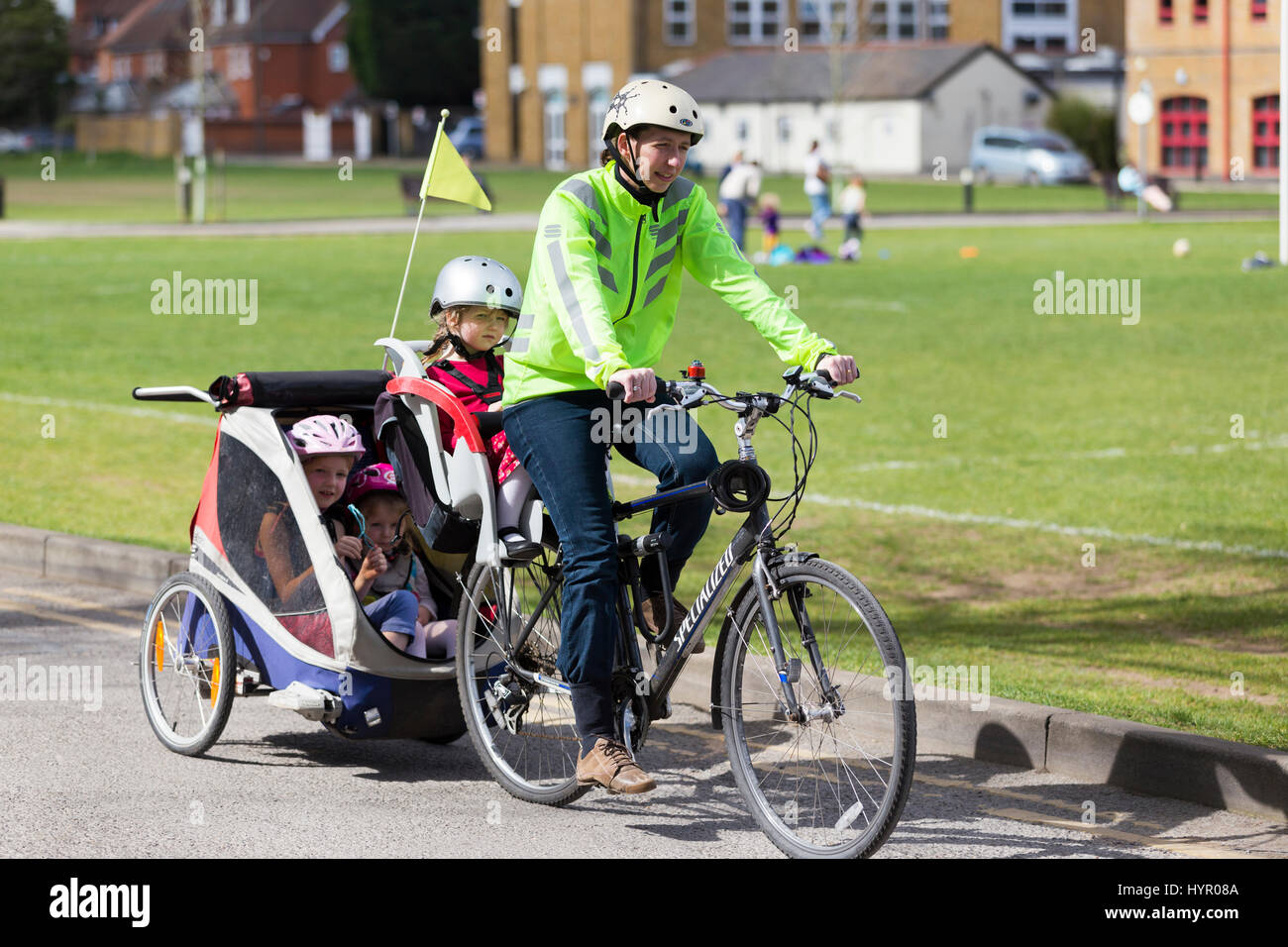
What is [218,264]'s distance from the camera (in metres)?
28.4

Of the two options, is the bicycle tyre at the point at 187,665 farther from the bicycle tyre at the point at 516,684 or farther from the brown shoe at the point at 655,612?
the brown shoe at the point at 655,612

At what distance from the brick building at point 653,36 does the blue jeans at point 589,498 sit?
77629mm

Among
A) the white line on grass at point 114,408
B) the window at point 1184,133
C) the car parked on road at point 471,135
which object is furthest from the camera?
the car parked on road at point 471,135

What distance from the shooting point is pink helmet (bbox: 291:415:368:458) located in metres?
6.18

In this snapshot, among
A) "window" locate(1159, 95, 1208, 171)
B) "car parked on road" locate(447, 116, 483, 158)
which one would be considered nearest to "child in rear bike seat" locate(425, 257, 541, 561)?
"window" locate(1159, 95, 1208, 171)

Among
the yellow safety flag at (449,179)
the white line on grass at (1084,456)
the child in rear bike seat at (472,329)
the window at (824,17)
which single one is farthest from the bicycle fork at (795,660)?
the window at (824,17)

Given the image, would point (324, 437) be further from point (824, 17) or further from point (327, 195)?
point (824, 17)

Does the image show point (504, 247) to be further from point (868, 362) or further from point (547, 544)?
point (547, 544)

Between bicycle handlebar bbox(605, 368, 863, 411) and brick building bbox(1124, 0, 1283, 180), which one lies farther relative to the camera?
brick building bbox(1124, 0, 1283, 180)

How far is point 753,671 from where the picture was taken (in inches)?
205

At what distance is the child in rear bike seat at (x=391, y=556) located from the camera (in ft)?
19.7

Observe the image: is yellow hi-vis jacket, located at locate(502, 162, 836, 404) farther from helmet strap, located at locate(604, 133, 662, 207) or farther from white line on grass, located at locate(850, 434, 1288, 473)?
white line on grass, located at locate(850, 434, 1288, 473)

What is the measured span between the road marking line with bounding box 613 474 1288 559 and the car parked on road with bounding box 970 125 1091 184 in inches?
2199

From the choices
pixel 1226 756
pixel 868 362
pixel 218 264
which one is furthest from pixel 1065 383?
pixel 218 264
